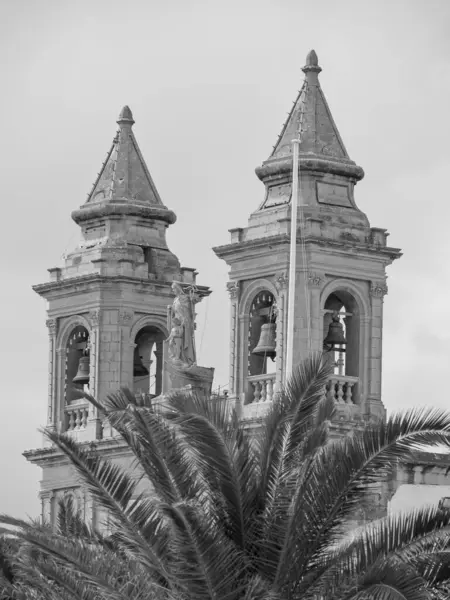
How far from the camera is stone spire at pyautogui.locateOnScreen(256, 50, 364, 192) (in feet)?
202

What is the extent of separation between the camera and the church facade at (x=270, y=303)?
60344 mm

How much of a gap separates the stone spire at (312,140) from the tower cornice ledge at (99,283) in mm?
5698

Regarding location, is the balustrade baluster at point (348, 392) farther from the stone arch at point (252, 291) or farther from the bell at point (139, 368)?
the bell at point (139, 368)

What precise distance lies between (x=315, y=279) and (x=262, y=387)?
2.71m

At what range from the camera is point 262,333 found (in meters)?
61.5

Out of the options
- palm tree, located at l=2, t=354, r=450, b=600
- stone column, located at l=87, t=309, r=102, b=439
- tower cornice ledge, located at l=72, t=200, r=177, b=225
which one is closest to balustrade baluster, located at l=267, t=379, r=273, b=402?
stone column, located at l=87, t=309, r=102, b=439

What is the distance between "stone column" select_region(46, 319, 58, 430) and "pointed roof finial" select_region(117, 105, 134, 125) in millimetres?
5404

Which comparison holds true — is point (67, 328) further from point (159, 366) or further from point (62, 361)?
point (159, 366)

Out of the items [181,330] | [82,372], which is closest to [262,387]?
[181,330]

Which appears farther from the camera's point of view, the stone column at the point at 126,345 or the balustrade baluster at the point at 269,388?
the stone column at the point at 126,345

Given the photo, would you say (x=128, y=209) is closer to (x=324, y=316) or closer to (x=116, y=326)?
(x=116, y=326)

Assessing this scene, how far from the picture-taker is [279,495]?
39156 millimetres

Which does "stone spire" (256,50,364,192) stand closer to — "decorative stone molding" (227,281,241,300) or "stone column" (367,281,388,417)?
"decorative stone molding" (227,281,241,300)

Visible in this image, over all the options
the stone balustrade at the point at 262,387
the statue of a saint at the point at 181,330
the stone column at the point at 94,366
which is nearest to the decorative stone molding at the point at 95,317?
the stone column at the point at 94,366
